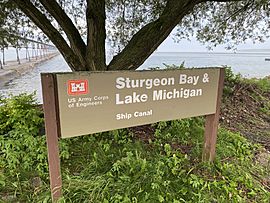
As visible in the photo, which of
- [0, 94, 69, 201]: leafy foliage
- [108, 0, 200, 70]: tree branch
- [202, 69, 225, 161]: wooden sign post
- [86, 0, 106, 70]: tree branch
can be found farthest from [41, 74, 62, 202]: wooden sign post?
[108, 0, 200, 70]: tree branch

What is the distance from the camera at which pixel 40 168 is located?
202 cm

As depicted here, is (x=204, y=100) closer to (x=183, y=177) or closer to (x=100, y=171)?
(x=183, y=177)

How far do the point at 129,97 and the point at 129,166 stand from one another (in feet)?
2.10

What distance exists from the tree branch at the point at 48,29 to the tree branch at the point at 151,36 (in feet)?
1.58

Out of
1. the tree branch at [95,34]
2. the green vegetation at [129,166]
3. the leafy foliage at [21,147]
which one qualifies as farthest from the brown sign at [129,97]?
the tree branch at [95,34]

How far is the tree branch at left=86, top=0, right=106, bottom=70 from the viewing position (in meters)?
2.76

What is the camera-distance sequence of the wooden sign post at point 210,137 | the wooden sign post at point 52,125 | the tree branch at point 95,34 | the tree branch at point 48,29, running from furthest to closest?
the tree branch at point 95,34 → the tree branch at point 48,29 → the wooden sign post at point 210,137 → the wooden sign post at point 52,125

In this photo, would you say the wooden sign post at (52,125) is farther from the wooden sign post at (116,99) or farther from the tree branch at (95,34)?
the tree branch at (95,34)

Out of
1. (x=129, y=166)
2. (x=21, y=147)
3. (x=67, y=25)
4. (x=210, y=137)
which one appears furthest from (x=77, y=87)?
(x=67, y=25)

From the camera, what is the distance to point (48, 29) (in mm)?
2809

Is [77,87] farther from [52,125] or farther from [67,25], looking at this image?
[67,25]

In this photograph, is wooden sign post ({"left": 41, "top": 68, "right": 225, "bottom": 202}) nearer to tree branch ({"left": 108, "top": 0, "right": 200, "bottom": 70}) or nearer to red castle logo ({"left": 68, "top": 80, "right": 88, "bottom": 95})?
red castle logo ({"left": 68, "top": 80, "right": 88, "bottom": 95})

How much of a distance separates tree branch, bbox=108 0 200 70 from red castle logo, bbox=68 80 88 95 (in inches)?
61.7

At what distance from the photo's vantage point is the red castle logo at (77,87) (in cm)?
148
